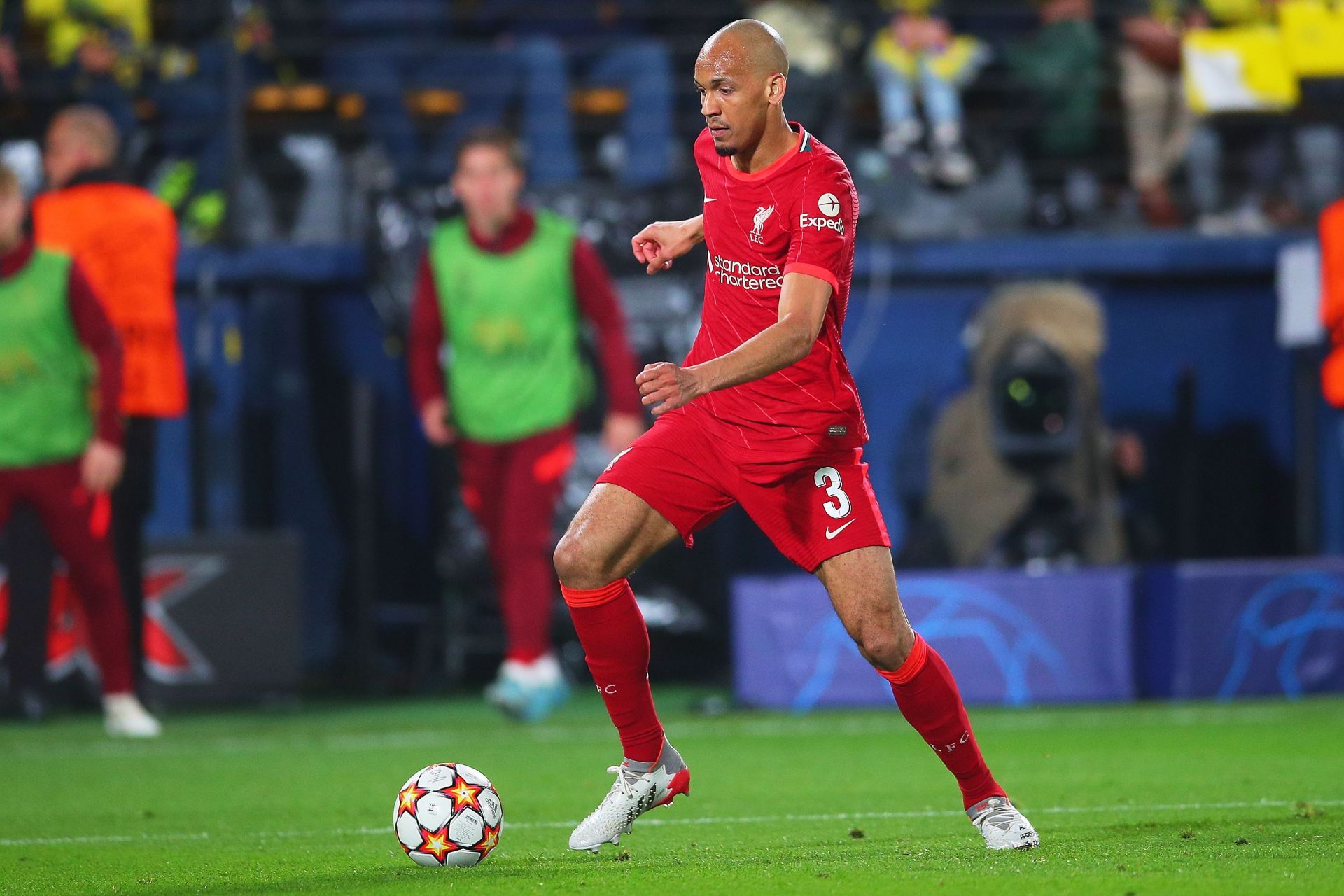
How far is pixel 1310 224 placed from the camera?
10.7m

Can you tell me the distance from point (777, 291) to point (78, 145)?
5.33m

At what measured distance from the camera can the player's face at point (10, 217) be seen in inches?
333

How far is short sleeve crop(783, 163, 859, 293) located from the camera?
449 cm

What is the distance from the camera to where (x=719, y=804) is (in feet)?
19.5

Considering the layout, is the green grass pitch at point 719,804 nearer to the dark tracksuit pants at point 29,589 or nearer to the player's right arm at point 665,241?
the dark tracksuit pants at point 29,589

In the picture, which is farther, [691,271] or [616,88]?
[616,88]

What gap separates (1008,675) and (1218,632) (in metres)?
1.00

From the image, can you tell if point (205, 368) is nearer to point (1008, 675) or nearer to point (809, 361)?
point (1008, 675)

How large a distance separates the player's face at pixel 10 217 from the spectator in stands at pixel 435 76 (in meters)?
2.94

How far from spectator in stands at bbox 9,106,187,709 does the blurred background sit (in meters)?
0.31

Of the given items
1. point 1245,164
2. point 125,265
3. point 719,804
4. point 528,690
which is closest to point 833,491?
point 719,804

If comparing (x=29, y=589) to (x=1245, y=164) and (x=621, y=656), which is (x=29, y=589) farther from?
(x=1245, y=164)

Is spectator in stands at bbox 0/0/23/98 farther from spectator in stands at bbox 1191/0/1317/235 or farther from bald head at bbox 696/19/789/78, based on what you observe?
bald head at bbox 696/19/789/78

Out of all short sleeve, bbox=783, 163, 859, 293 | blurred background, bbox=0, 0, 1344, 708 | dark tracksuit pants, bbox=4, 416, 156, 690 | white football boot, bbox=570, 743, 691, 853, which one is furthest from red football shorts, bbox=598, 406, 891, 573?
blurred background, bbox=0, 0, 1344, 708
